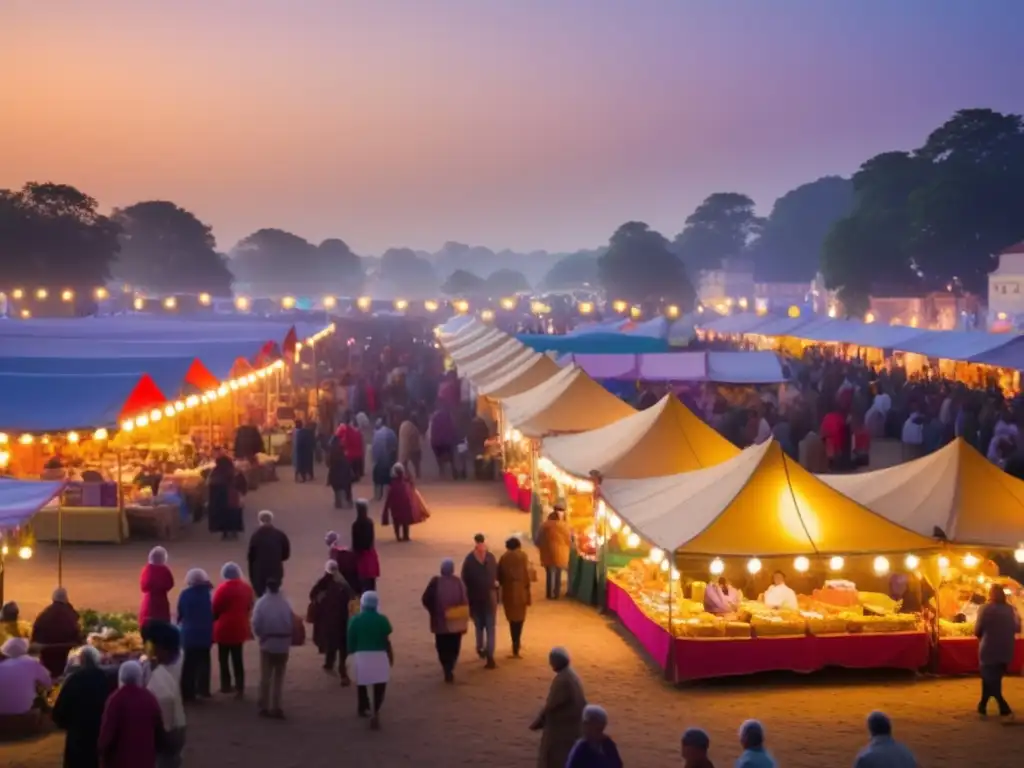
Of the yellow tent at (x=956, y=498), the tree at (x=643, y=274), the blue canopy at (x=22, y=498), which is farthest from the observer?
the tree at (x=643, y=274)

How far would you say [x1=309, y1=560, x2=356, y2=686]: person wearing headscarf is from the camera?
10023 mm

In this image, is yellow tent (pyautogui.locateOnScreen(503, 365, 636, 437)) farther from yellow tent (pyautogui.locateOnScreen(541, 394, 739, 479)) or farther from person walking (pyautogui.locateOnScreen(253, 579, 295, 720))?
person walking (pyautogui.locateOnScreen(253, 579, 295, 720))

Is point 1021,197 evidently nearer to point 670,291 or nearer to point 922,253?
point 922,253

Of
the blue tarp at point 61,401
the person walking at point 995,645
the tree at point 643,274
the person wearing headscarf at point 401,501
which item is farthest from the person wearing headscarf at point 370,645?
the tree at point 643,274

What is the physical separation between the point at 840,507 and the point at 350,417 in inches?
639

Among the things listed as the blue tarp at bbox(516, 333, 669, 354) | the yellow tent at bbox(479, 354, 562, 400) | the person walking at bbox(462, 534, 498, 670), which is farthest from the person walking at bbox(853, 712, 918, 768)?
the blue tarp at bbox(516, 333, 669, 354)

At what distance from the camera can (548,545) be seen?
13.2 metres

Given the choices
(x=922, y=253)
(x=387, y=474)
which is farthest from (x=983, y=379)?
(x=922, y=253)

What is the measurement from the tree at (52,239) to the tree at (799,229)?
101 metres

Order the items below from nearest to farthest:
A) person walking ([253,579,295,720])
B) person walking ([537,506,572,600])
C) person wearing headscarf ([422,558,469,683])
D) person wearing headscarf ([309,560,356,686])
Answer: person walking ([253,579,295,720]), person wearing headscarf ([309,560,356,686]), person wearing headscarf ([422,558,469,683]), person walking ([537,506,572,600])

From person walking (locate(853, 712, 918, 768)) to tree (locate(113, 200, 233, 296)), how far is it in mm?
113951

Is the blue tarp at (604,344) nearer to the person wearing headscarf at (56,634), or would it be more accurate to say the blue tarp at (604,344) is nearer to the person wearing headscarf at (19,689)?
the person wearing headscarf at (56,634)

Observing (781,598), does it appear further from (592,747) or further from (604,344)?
(604,344)

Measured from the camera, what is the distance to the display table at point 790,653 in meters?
10.4
